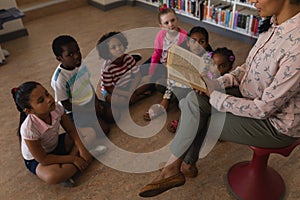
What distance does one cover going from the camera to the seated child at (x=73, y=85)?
5.59ft

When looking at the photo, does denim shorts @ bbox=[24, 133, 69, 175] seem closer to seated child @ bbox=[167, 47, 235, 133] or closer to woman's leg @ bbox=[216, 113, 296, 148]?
seated child @ bbox=[167, 47, 235, 133]

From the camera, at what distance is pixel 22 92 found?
138 cm

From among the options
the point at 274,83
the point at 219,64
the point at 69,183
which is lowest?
the point at 69,183

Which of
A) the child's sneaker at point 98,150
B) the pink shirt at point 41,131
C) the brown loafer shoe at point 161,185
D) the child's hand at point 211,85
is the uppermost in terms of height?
the child's hand at point 211,85

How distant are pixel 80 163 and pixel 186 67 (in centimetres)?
75

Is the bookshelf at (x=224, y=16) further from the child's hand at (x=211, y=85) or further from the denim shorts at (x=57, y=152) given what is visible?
the denim shorts at (x=57, y=152)

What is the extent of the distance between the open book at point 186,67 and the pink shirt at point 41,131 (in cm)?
64

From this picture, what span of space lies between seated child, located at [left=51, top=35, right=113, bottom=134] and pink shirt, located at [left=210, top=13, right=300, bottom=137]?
34.8 inches

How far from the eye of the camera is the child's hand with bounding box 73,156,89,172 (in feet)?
5.14

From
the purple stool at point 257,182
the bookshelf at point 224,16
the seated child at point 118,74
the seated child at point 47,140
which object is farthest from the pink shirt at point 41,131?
the bookshelf at point 224,16

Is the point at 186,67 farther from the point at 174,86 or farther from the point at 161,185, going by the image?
the point at 161,185

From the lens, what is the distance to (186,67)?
4.81ft

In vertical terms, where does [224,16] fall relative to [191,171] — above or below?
above

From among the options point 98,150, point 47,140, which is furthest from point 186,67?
point 47,140
